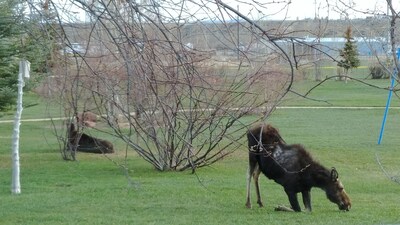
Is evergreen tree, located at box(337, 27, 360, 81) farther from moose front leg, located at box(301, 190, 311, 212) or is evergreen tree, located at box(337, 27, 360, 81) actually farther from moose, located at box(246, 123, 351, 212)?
moose front leg, located at box(301, 190, 311, 212)

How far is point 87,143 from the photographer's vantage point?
26656 millimetres

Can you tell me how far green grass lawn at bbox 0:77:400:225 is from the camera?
46.6ft

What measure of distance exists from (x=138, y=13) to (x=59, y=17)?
0.71 metres

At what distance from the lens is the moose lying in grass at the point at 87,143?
24.8 m

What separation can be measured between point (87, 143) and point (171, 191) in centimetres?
979

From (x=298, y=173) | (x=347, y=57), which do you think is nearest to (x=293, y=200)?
(x=298, y=173)

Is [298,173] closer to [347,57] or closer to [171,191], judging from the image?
[171,191]

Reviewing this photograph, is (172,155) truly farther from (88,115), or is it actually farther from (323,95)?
(323,95)

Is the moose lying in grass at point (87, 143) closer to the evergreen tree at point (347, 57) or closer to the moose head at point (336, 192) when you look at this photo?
the moose head at point (336, 192)

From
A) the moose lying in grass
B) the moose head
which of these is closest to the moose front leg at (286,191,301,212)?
the moose head

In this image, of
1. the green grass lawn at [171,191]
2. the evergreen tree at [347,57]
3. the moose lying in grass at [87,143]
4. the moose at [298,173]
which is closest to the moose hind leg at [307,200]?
the moose at [298,173]

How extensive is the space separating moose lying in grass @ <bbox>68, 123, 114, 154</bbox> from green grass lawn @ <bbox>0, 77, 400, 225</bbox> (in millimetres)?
379

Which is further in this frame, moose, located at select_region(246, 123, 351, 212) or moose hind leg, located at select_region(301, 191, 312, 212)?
moose hind leg, located at select_region(301, 191, 312, 212)

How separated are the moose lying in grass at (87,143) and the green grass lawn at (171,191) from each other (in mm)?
379
